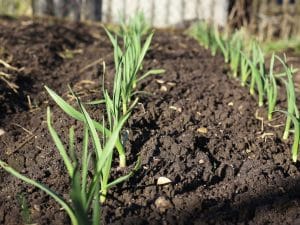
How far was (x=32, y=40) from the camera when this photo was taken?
3.32 meters

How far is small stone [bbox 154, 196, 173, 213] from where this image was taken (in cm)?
144

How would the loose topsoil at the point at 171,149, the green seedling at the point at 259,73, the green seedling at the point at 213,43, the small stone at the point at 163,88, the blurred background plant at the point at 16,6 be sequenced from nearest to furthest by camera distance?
the loose topsoil at the point at 171,149
the green seedling at the point at 259,73
the small stone at the point at 163,88
the green seedling at the point at 213,43
the blurred background plant at the point at 16,6

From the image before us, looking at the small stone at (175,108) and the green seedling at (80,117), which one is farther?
the small stone at (175,108)

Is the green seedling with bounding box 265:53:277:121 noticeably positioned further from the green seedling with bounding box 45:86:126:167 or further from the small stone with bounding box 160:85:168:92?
the green seedling with bounding box 45:86:126:167

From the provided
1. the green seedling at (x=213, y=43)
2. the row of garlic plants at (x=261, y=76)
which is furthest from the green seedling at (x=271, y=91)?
the green seedling at (x=213, y=43)

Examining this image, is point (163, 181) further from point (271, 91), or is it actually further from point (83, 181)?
point (271, 91)

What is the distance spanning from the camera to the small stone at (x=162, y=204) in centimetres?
144

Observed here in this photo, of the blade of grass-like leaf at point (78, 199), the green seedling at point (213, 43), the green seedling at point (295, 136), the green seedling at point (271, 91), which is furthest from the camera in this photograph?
the green seedling at point (213, 43)

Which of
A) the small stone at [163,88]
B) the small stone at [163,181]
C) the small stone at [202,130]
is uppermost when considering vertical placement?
the small stone at [163,88]

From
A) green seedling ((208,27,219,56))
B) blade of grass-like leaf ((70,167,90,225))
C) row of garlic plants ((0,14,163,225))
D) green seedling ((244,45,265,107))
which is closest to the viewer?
blade of grass-like leaf ((70,167,90,225))

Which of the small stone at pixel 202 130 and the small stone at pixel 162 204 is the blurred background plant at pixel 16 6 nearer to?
the small stone at pixel 202 130

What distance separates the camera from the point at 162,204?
145 centimetres

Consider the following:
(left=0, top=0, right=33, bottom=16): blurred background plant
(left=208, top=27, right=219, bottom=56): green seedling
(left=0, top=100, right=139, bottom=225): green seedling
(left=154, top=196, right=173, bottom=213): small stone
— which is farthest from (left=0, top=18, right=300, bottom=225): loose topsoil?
(left=0, top=0, right=33, bottom=16): blurred background plant

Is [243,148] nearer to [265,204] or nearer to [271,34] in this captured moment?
[265,204]
